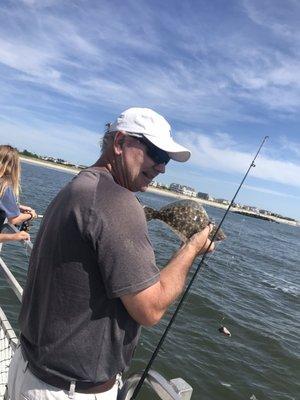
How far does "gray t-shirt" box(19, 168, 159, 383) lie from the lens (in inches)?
85.0

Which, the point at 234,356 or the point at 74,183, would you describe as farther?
the point at 234,356

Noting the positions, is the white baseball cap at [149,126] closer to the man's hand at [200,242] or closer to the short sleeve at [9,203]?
the man's hand at [200,242]

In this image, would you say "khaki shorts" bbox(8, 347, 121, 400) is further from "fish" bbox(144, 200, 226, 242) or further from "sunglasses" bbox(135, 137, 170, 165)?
"sunglasses" bbox(135, 137, 170, 165)

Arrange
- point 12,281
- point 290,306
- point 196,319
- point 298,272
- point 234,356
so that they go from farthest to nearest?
1. point 298,272
2. point 290,306
3. point 196,319
4. point 234,356
5. point 12,281

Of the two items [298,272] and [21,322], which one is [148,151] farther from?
[298,272]

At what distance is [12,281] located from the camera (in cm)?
388

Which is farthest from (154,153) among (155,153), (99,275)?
(99,275)

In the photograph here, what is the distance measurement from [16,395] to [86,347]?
0.70 metres

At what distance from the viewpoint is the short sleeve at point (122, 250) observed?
2.14 meters

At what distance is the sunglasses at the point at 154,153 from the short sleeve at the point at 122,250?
0.44 meters

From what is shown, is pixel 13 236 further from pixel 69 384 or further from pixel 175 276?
pixel 175 276

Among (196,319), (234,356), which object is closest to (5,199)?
(234,356)

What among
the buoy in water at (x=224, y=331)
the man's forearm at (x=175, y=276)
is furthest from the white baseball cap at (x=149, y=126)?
the buoy in water at (x=224, y=331)

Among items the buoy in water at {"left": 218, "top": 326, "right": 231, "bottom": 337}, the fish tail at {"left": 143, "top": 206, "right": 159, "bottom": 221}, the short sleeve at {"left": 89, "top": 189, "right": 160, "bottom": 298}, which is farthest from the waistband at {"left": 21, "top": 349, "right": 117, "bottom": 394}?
the buoy in water at {"left": 218, "top": 326, "right": 231, "bottom": 337}
